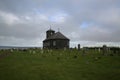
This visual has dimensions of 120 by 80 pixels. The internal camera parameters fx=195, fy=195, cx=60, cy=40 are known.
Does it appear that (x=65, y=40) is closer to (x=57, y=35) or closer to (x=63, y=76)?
(x=57, y=35)

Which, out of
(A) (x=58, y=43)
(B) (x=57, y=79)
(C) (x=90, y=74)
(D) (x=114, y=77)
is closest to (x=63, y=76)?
(B) (x=57, y=79)

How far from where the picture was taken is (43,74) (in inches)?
645

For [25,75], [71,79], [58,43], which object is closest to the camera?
[71,79]

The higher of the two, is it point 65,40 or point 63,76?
point 65,40

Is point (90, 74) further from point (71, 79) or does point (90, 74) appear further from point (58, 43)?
point (58, 43)

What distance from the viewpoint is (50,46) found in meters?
73.6

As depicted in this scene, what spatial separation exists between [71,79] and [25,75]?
396 centimetres

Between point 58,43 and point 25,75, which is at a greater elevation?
point 58,43

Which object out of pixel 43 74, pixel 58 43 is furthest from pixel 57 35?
pixel 43 74

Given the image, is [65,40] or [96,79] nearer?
[96,79]

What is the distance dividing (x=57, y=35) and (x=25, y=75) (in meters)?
55.9

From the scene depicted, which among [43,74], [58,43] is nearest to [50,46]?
[58,43]

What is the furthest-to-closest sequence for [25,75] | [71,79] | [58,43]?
[58,43]
[25,75]
[71,79]

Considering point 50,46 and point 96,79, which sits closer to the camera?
point 96,79
